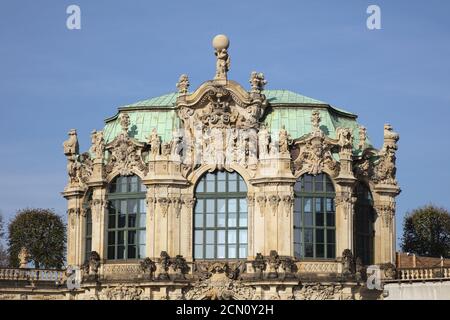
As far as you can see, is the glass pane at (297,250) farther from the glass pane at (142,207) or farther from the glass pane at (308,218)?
the glass pane at (142,207)

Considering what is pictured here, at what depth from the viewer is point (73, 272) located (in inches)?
3282

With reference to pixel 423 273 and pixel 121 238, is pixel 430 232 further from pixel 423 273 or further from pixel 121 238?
pixel 121 238

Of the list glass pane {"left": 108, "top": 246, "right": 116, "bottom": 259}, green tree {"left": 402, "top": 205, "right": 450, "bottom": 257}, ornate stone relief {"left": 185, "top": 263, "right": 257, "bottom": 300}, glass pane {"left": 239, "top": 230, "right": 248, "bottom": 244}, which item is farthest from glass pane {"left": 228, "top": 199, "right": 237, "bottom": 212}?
green tree {"left": 402, "top": 205, "right": 450, "bottom": 257}

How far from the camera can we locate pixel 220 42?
8162cm

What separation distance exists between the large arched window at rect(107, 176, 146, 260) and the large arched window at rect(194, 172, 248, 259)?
3.13m

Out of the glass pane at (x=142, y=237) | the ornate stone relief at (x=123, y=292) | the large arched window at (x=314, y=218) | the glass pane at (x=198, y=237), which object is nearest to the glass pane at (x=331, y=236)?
the large arched window at (x=314, y=218)

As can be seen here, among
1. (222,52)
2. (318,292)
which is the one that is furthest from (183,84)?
(318,292)

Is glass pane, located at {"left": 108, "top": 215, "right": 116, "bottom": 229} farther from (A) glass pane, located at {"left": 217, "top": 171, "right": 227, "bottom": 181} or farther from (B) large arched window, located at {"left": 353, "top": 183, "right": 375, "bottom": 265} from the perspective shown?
(B) large arched window, located at {"left": 353, "top": 183, "right": 375, "bottom": 265}

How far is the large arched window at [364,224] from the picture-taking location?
269 ft

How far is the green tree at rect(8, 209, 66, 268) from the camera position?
10256cm

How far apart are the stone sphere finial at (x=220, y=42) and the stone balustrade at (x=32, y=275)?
51.7ft

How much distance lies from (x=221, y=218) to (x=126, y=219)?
17.7 feet

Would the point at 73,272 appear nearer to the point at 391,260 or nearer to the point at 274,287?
the point at 274,287
